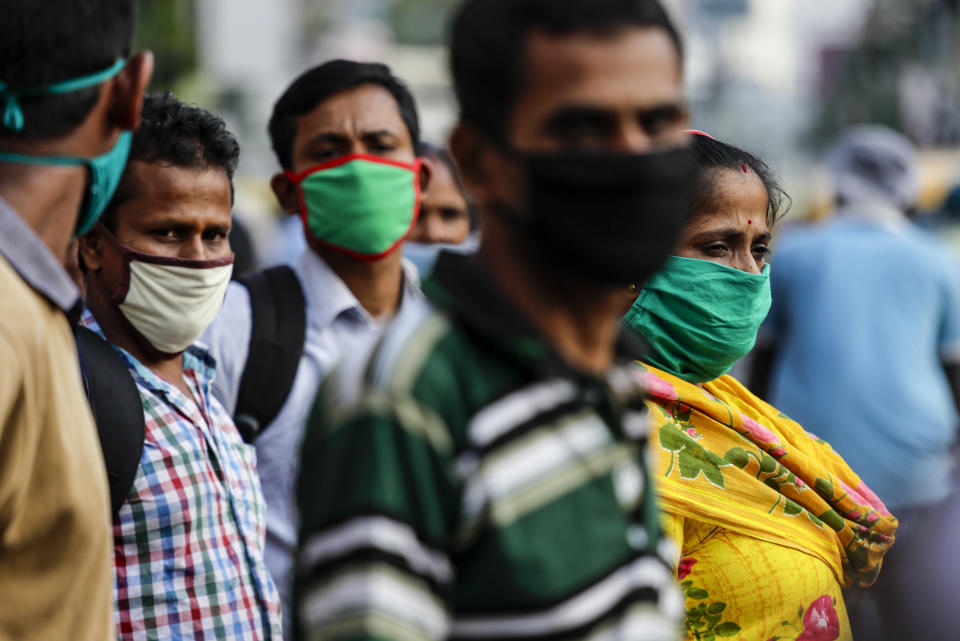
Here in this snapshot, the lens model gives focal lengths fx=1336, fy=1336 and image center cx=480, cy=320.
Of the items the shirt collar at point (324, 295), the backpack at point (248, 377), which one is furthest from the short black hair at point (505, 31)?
the shirt collar at point (324, 295)

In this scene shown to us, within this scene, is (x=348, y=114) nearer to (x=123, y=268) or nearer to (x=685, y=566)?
(x=123, y=268)

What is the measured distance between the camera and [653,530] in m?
1.63

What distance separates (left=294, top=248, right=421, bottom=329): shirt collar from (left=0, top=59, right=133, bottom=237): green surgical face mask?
5.01 ft

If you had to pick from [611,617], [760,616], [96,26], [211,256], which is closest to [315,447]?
[611,617]

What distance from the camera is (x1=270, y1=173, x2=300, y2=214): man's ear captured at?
3.75m

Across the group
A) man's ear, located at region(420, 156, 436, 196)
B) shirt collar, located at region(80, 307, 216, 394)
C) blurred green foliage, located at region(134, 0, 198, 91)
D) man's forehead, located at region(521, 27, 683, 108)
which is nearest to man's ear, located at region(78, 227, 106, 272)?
shirt collar, located at region(80, 307, 216, 394)

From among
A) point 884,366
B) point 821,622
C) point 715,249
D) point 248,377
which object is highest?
point 715,249

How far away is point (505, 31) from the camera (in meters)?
1.52

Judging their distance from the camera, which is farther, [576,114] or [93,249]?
[93,249]

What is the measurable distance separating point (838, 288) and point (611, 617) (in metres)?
4.37

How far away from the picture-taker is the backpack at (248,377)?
238 centimetres

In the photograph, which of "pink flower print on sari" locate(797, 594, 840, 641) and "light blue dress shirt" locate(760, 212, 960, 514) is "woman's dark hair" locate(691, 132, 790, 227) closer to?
"pink flower print on sari" locate(797, 594, 840, 641)

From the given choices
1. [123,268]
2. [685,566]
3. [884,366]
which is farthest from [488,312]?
[884,366]

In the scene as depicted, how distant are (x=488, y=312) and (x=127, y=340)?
5.16ft
